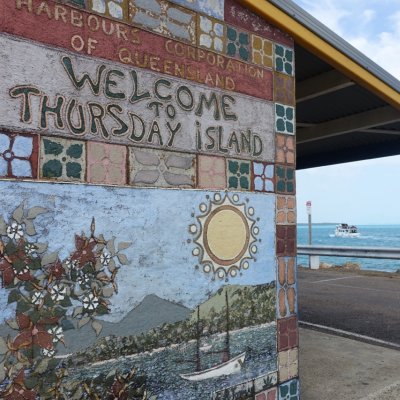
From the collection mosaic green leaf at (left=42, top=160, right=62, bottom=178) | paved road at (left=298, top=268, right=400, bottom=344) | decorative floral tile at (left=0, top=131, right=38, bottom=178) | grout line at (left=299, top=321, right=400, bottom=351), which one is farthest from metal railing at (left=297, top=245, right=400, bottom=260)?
decorative floral tile at (left=0, top=131, right=38, bottom=178)

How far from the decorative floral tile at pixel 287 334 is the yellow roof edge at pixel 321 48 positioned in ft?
9.41

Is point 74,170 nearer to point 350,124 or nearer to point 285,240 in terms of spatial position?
point 285,240

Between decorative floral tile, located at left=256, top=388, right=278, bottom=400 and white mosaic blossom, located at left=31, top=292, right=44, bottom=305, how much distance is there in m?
2.32

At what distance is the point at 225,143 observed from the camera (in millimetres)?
3955

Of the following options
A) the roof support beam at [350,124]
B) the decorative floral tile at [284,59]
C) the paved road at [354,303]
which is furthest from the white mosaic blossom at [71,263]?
the paved road at [354,303]

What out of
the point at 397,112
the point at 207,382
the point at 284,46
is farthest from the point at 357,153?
the point at 207,382

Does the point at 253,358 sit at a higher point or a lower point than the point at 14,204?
lower

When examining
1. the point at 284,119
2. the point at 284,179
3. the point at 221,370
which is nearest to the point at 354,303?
the point at 284,179

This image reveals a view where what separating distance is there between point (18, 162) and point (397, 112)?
18.3 feet

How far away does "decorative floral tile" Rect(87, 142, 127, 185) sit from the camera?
3156 millimetres

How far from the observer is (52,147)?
299cm

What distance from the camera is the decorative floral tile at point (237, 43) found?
13.3ft

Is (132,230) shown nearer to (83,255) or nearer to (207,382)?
(83,255)

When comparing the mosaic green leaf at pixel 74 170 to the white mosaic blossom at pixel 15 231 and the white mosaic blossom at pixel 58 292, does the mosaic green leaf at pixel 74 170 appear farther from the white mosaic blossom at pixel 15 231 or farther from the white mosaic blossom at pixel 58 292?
the white mosaic blossom at pixel 58 292
